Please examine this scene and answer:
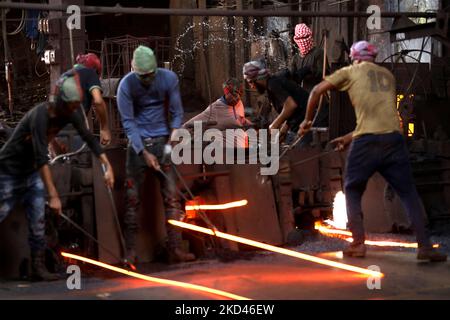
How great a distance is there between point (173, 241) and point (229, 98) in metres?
3.42

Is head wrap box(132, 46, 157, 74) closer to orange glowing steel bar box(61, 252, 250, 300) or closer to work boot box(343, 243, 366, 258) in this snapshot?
orange glowing steel bar box(61, 252, 250, 300)

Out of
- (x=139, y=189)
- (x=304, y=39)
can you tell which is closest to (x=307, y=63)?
(x=304, y=39)

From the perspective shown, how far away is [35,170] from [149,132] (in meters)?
1.41

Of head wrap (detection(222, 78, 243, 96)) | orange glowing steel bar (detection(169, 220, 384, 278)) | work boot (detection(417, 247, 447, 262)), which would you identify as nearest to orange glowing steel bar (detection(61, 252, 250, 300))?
orange glowing steel bar (detection(169, 220, 384, 278))

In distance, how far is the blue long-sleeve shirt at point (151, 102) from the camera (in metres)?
8.86

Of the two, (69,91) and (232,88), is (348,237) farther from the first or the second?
(69,91)

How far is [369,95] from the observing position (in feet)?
28.2

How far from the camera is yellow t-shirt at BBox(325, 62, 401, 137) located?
8.59 metres

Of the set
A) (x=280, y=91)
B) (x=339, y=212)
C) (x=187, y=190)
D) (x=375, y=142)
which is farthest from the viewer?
(x=339, y=212)

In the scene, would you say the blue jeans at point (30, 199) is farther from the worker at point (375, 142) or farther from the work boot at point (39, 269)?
the worker at point (375, 142)

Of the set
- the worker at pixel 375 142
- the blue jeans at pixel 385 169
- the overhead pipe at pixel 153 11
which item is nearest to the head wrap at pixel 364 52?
the worker at pixel 375 142

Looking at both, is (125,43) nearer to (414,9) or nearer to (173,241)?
(414,9)

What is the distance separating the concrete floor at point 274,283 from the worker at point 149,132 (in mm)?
576

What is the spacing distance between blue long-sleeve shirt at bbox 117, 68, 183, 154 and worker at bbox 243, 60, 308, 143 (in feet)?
6.05
